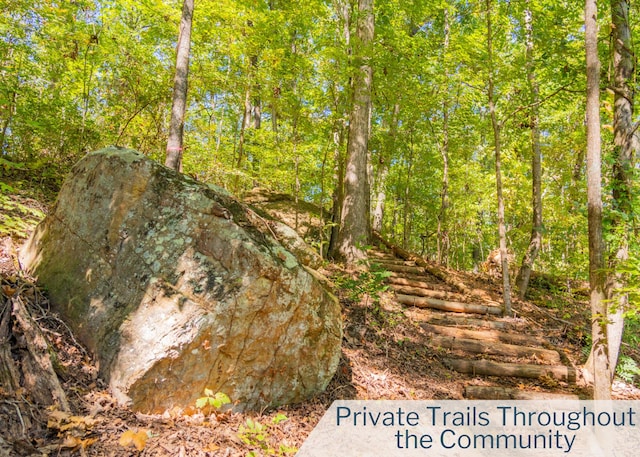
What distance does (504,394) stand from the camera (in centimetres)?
448

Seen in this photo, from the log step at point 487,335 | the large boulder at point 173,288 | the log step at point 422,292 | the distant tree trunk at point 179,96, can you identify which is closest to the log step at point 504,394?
the log step at point 487,335

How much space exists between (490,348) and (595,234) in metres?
2.58

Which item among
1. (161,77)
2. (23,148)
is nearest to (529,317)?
(161,77)

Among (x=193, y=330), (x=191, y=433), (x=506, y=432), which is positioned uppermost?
(x=193, y=330)

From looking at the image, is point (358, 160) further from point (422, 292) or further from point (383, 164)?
point (383, 164)

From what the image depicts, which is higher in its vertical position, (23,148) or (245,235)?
(23,148)

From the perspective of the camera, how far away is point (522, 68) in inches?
273

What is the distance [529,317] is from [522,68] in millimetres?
5102

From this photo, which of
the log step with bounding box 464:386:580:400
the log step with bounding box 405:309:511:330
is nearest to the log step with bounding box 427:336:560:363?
A: the log step with bounding box 405:309:511:330

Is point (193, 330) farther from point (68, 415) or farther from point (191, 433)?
point (68, 415)

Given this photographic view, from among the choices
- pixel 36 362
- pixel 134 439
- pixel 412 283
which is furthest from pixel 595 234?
pixel 36 362

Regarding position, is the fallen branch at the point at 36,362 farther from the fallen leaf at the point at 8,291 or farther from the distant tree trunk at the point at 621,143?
the distant tree trunk at the point at 621,143

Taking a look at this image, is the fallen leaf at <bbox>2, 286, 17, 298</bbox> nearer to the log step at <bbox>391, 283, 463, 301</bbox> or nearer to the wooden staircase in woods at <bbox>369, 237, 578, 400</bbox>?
the wooden staircase in woods at <bbox>369, 237, 578, 400</bbox>

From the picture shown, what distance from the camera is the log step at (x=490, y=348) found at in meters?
5.48
